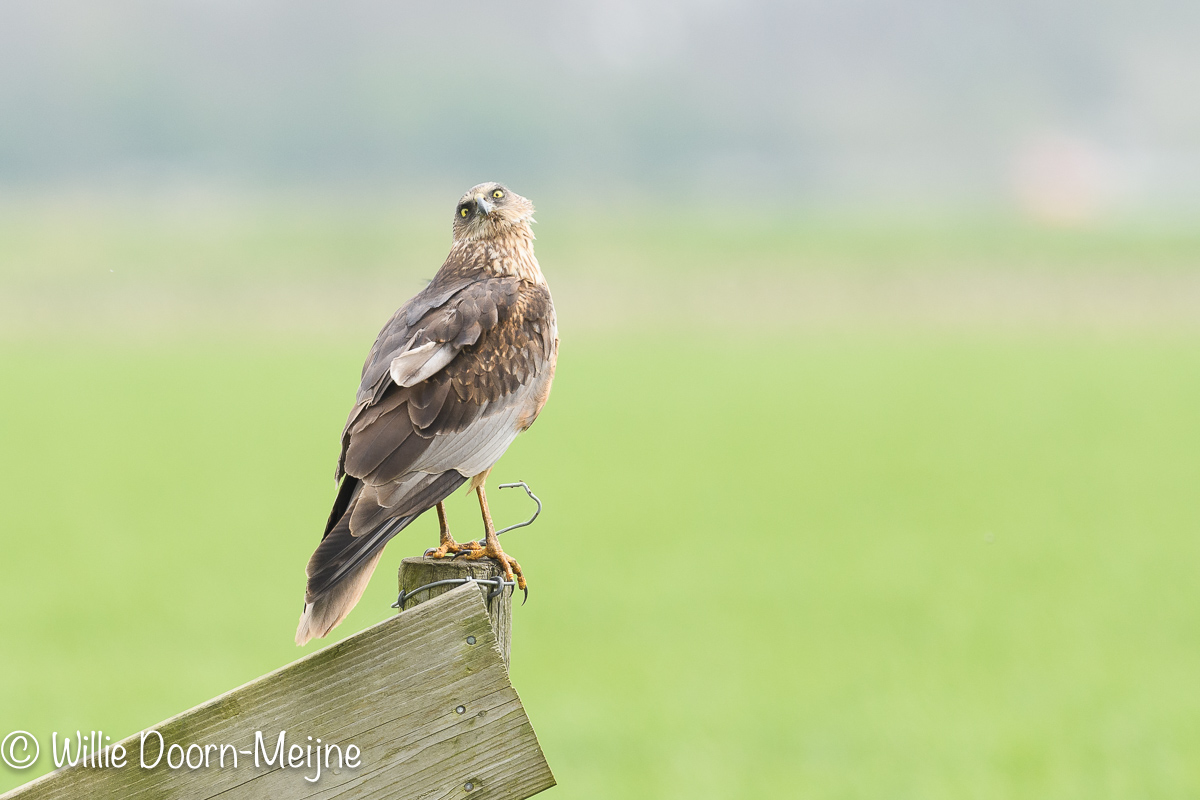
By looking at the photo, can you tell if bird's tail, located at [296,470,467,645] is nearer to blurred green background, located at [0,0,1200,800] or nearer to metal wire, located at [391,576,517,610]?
metal wire, located at [391,576,517,610]

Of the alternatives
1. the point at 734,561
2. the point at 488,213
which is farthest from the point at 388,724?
the point at 734,561

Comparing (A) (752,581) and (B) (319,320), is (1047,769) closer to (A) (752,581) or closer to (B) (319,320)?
(A) (752,581)

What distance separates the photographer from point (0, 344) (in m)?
47.4

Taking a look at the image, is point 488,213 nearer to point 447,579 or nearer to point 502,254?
point 502,254

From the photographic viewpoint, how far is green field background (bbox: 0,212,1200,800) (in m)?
10.1

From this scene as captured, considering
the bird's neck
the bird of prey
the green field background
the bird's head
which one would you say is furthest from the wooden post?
the green field background

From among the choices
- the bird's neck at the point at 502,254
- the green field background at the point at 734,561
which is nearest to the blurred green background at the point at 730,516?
the green field background at the point at 734,561

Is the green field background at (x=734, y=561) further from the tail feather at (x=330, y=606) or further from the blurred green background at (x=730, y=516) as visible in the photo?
the tail feather at (x=330, y=606)

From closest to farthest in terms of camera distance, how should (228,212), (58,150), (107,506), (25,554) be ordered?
(25,554) → (107,506) → (228,212) → (58,150)

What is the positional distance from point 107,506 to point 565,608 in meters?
9.50

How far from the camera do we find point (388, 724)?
236cm

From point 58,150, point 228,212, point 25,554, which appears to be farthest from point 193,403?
point 58,150

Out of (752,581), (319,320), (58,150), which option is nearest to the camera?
(752,581)

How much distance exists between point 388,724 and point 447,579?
0.43 m
